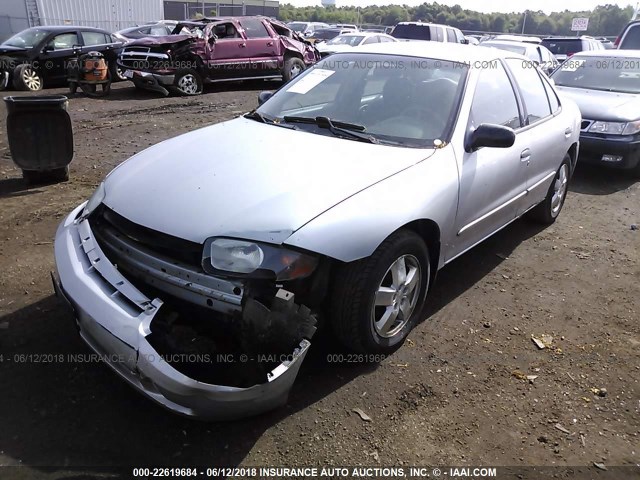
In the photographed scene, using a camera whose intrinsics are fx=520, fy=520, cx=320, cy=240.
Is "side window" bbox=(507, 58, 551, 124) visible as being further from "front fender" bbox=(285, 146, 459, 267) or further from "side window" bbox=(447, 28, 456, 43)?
"side window" bbox=(447, 28, 456, 43)

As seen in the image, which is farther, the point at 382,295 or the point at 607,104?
the point at 607,104

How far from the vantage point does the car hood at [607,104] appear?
265 inches

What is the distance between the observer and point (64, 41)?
503 inches

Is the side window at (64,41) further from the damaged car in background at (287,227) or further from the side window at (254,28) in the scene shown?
the damaged car in background at (287,227)

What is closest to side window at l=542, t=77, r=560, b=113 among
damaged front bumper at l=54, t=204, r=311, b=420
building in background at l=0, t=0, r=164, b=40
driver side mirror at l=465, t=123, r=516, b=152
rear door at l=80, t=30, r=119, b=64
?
driver side mirror at l=465, t=123, r=516, b=152

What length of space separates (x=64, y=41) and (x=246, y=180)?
12451 mm

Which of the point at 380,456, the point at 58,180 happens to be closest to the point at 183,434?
the point at 380,456

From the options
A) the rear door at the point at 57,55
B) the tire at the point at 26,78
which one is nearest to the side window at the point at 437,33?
the rear door at the point at 57,55

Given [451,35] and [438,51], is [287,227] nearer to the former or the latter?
[438,51]

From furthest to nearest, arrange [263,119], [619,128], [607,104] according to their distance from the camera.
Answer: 1. [607,104]
2. [619,128]
3. [263,119]

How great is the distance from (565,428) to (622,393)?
1.83ft

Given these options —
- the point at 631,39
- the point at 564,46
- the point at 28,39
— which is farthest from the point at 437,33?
the point at 28,39

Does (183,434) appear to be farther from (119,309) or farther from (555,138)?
(555,138)

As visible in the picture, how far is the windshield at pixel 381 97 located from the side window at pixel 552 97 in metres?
1.56
